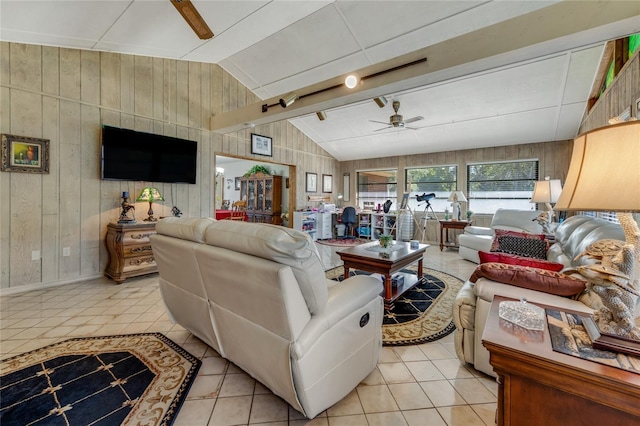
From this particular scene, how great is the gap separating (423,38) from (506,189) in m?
4.14

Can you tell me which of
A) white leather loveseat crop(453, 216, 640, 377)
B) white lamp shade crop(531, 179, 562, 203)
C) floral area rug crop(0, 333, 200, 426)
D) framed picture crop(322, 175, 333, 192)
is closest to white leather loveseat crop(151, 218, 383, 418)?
floral area rug crop(0, 333, 200, 426)

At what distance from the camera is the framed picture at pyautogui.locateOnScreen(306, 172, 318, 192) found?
7.34m

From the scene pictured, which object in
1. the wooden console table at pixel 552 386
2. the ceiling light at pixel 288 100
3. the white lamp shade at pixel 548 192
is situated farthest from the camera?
the ceiling light at pixel 288 100

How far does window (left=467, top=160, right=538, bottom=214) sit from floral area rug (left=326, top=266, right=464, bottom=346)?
10.9 feet

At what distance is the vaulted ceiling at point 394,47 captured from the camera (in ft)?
7.30

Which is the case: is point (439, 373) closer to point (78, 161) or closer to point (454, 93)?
point (454, 93)

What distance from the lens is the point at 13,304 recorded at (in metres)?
2.89

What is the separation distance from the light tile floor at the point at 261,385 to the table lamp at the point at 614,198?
0.94 m

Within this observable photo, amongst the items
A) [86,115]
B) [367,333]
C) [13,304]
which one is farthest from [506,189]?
[13,304]

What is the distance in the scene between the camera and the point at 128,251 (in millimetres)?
3623

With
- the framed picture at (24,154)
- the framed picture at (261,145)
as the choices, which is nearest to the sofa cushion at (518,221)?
the framed picture at (261,145)

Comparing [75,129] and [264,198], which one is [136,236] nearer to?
[75,129]

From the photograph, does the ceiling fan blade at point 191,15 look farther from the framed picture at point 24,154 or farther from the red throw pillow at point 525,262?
the red throw pillow at point 525,262

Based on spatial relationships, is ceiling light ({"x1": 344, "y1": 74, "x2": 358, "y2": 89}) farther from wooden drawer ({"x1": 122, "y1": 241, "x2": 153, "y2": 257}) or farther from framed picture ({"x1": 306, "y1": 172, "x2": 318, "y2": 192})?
framed picture ({"x1": 306, "y1": 172, "x2": 318, "y2": 192})
